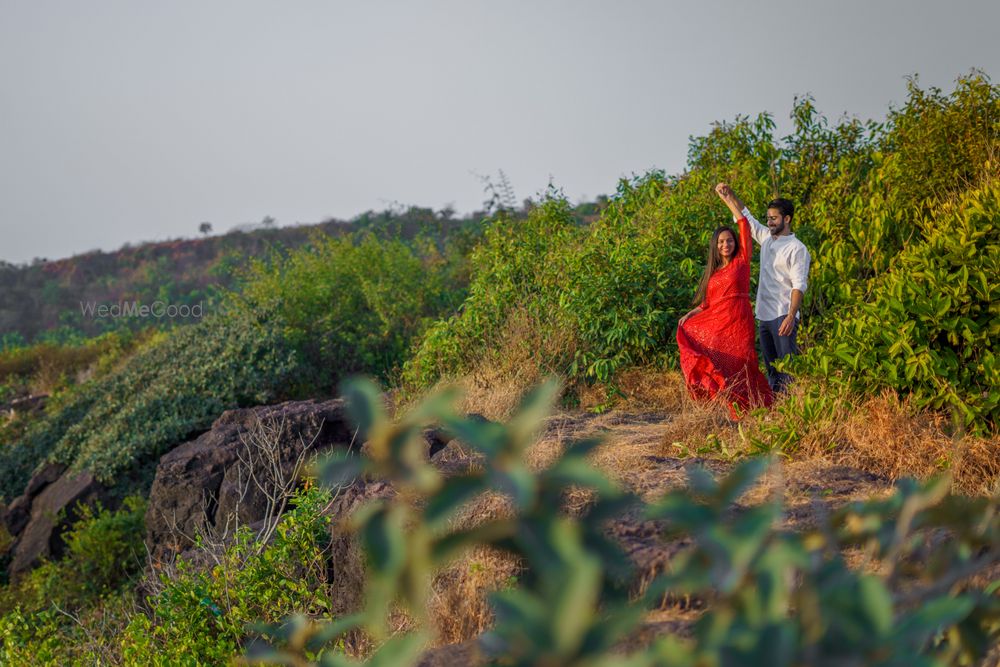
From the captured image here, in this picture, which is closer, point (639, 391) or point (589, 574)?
point (589, 574)

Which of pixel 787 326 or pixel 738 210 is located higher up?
pixel 738 210

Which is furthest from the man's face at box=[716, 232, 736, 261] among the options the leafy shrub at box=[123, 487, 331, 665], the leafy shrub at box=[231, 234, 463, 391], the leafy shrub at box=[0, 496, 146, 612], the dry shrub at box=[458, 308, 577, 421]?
the leafy shrub at box=[0, 496, 146, 612]

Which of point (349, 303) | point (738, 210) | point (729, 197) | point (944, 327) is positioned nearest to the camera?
point (944, 327)

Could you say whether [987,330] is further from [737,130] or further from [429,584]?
[737,130]

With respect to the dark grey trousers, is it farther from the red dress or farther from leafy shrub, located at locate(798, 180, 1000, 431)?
leafy shrub, located at locate(798, 180, 1000, 431)

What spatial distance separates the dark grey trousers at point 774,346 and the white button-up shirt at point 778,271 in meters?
0.07

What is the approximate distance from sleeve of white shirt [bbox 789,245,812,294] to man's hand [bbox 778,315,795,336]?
0.74 ft

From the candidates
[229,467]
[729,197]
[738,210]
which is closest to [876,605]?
[729,197]

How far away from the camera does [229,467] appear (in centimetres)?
752

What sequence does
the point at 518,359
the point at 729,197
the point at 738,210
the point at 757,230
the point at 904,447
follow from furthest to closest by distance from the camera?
the point at 518,359 → the point at 757,230 → the point at 738,210 → the point at 729,197 → the point at 904,447

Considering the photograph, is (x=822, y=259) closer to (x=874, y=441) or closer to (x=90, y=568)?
(x=874, y=441)

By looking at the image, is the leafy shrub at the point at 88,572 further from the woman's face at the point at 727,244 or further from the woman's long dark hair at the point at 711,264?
the woman's face at the point at 727,244

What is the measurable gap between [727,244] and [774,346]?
0.86 metres

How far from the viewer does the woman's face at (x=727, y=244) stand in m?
6.83
